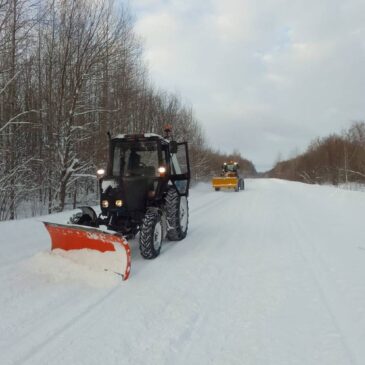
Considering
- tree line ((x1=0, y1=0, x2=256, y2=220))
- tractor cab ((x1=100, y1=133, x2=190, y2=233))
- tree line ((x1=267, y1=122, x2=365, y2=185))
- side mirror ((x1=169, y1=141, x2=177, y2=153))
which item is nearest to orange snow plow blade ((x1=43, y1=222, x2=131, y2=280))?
tractor cab ((x1=100, y1=133, x2=190, y2=233))

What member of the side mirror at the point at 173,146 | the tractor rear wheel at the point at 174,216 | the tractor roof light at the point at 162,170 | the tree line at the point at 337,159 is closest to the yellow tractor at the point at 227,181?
the tractor rear wheel at the point at 174,216

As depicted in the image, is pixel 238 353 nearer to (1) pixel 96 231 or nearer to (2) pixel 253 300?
(2) pixel 253 300

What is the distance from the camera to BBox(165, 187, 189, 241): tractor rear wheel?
782cm

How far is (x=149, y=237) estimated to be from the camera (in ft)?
21.0

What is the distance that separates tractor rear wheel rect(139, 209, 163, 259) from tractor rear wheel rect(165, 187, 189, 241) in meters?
1.06

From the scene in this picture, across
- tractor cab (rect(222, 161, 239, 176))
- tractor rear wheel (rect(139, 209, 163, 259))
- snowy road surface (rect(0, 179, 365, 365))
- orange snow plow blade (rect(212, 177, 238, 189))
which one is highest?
tractor cab (rect(222, 161, 239, 176))

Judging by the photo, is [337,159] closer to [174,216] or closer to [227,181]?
[227,181]

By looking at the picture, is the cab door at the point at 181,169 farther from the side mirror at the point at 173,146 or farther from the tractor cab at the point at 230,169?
the tractor cab at the point at 230,169

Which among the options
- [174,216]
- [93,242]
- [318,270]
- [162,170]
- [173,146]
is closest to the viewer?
[93,242]

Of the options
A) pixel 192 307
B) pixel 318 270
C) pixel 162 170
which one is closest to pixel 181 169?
pixel 162 170

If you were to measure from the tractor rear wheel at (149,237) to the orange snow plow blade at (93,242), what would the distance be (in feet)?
3.21

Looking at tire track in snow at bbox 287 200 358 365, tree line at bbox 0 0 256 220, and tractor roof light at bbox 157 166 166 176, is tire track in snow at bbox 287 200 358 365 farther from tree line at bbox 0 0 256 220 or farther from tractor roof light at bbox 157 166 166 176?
tree line at bbox 0 0 256 220

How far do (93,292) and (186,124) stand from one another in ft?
109

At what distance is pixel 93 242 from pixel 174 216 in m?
2.45
